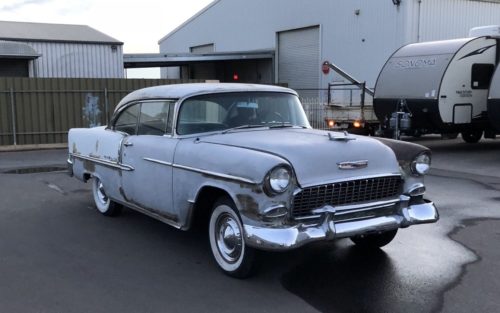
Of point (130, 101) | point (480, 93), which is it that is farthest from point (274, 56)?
point (130, 101)

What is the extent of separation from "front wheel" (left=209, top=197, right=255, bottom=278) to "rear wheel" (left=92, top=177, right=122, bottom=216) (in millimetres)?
2551

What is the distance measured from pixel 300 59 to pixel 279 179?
25.4 meters

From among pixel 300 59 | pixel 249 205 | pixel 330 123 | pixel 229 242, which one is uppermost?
pixel 300 59

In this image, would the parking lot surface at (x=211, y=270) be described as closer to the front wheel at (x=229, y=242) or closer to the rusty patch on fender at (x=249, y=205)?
the front wheel at (x=229, y=242)

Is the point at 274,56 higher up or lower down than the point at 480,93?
higher up

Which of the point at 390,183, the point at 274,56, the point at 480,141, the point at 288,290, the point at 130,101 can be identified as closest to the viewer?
the point at 288,290

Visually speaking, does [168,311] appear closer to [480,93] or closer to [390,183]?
[390,183]

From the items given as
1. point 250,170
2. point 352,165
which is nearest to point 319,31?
point 352,165

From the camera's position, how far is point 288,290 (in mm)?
4445

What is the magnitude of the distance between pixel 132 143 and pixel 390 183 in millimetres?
2928

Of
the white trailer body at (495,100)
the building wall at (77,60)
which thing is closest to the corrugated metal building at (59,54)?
the building wall at (77,60)

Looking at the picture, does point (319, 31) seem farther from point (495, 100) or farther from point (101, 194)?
point (101, 194)

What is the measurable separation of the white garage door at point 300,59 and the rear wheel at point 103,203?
2047 centimetres

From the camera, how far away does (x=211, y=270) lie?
494 cm
